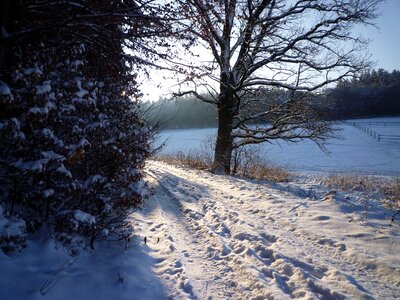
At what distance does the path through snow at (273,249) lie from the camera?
3.29 metres

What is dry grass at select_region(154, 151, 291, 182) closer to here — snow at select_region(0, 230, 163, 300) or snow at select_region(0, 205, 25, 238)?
snow at select_region(0, 230, 163, 300)

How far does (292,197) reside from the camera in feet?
22.6

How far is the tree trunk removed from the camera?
12.5 m

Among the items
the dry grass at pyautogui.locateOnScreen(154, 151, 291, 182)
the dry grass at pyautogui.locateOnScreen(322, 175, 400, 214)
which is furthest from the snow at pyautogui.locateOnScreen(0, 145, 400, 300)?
the dry grass at pyautogui.locateOnScreen(154, 151, 291, 182)

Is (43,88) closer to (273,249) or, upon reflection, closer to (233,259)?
(233,259)

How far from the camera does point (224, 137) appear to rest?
12.8 metres

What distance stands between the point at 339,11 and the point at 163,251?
11.7 meters

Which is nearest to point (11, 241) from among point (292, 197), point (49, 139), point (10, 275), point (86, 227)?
point (10, 275)

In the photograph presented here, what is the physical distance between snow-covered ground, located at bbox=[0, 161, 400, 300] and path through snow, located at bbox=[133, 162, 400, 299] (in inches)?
0.5

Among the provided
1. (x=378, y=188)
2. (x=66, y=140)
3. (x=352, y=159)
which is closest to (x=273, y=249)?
(x=66, y=140)

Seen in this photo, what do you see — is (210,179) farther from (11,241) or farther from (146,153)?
(11,241)

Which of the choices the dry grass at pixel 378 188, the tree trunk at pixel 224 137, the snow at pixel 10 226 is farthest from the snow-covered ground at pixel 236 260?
the tree trunk at pixel 224 137

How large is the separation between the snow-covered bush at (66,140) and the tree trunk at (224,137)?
27.3ft

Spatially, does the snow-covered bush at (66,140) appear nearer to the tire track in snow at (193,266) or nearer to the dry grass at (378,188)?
the tire track in snow at (193,266)
